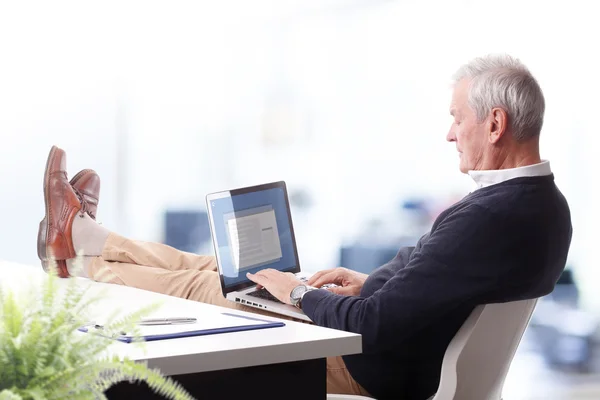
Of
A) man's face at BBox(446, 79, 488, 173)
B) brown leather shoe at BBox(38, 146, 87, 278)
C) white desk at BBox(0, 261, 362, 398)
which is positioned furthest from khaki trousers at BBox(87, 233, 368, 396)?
white desk at BBox(0, 261, 362, 398)

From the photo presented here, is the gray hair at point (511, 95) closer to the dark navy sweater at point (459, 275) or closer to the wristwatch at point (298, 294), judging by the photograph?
the dark navy sweater at point (459, 275)

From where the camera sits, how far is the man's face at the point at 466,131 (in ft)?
7.23

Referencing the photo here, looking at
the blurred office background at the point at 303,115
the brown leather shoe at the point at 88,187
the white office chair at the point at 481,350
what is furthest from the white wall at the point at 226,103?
the white office chair at the point at 481,350

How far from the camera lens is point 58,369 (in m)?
0.91

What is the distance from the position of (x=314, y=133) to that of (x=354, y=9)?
814 mm

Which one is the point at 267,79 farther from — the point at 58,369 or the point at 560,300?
the point at 58,369

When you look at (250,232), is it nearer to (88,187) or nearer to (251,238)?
(251,238)

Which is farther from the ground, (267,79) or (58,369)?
(267,79)

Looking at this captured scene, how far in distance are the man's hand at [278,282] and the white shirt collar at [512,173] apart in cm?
56

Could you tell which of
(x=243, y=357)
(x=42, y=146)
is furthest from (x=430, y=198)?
(x=243, y=357)

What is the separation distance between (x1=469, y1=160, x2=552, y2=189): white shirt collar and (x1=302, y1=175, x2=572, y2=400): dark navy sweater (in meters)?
0.03

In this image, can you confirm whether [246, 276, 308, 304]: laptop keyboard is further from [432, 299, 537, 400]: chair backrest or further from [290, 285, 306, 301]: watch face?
[432, 299, 537, 400]: chair backrest

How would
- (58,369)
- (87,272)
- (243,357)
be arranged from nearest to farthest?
1. (58,369)
2. (243,357)
3. (87,272)

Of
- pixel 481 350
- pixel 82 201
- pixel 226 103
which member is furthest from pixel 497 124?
pixel 226 103
